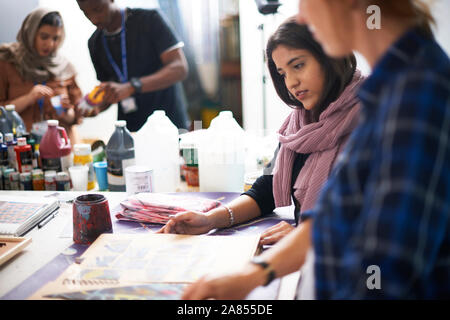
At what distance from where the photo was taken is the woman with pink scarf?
1.15 meters

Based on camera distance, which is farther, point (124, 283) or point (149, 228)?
point (149, 228)

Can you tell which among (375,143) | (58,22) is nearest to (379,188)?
(375,143)

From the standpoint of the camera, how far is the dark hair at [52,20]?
243 cm

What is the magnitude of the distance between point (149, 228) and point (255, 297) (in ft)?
1.50

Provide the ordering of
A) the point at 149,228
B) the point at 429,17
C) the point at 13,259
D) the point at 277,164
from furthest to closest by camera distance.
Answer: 1. the point at 277,164
2. the point at 149,228
3. the point at 13,259
4. the point at 429,17

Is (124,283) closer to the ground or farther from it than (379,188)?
closer to the ground

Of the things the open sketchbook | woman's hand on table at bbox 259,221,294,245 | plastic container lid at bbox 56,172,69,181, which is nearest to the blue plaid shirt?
the open sketchbook

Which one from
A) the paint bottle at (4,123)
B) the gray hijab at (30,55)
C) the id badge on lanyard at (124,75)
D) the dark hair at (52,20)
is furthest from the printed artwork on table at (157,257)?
the dark hair at (52,20)

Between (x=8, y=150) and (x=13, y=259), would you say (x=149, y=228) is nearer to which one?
(x=13, y=259)

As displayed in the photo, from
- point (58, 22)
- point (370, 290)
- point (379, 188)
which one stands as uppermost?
point (58, 22)

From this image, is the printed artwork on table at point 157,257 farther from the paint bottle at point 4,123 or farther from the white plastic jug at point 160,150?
the paint bottle at point 4,123

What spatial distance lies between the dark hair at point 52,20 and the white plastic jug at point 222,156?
1.39m

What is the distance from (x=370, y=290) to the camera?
574 millimetres

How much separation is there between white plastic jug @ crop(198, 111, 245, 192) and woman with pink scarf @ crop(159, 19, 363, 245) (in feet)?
0.85
